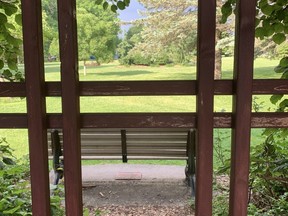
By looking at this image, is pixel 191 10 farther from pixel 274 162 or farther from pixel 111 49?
pixel 274 162

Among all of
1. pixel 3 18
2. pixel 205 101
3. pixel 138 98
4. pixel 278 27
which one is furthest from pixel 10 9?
pixel 138 98

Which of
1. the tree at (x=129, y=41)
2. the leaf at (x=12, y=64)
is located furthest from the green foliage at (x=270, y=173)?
the tree at (x=129, y=41)

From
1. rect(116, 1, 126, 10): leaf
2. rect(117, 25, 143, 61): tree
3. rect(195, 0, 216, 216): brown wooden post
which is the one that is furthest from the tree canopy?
rect(195, 0, 216, 216): brown wooden post

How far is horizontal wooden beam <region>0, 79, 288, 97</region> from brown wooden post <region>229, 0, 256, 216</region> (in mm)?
55

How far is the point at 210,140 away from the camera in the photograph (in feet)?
3.62

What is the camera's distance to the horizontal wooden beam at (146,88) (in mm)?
1125

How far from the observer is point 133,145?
371 cm

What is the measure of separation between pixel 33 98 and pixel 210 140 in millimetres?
593

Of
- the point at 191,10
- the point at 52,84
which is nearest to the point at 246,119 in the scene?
the point at 52,84

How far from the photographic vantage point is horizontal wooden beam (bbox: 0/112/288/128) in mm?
1128

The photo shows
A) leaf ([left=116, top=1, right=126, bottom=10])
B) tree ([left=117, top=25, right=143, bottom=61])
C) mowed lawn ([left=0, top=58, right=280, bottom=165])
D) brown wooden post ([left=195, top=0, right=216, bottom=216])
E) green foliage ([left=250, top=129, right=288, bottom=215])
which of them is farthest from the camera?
Answer: tree ([left=117, top=25, right=143, bottom=61])

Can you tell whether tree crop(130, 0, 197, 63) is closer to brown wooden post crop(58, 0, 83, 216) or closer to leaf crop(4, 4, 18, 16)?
leaf crop(4, 4, 18, 16)

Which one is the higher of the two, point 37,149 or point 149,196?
point 37,149

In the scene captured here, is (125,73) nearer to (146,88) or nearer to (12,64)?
(12,64)
